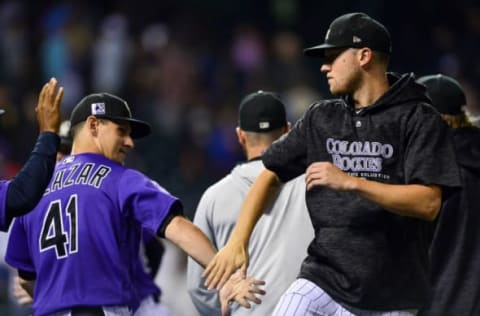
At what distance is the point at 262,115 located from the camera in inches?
294

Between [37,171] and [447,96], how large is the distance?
2.41 metres

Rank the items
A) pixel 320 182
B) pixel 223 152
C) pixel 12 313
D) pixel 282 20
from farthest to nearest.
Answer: pixel 282 20
pixel 223 152
pixel 12 313
pixel 320 182

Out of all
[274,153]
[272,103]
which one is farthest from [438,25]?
[274,153]

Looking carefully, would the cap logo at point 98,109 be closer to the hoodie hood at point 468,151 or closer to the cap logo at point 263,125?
the cap logo at point 263,125

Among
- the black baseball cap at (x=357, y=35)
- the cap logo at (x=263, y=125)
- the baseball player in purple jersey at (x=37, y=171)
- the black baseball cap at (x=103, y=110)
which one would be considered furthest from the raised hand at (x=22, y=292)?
the black baseball cap at (x=357, y=35)

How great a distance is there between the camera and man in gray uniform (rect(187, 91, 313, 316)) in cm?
711

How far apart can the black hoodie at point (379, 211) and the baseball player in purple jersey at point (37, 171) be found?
48.4 inches

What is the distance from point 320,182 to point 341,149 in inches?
16.2

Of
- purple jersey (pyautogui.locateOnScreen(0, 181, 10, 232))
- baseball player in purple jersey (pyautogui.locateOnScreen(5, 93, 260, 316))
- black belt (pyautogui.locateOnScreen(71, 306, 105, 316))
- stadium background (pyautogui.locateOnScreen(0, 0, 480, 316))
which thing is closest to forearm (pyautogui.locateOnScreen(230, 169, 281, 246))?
baseball player in purple jersey (pyautogui.locateOnScreen(5, 93, 260, 316))

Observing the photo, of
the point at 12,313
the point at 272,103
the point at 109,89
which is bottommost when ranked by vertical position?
the point at 12,313

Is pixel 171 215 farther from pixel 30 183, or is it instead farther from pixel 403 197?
pixel 403 197

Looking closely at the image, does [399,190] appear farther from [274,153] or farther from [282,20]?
[282,20]

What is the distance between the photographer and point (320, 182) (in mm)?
5438

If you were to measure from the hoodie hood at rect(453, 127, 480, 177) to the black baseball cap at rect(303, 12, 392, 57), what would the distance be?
897 millimetres
